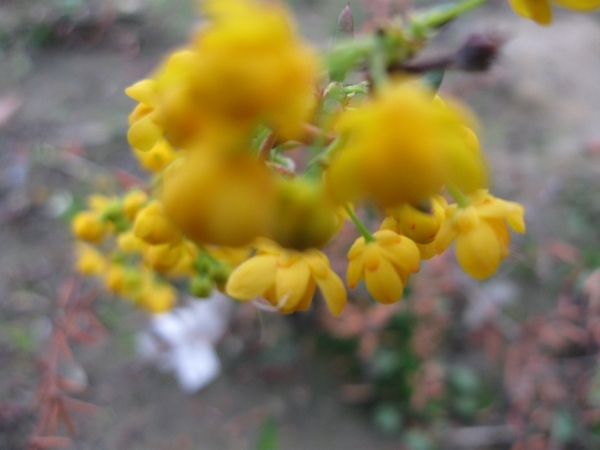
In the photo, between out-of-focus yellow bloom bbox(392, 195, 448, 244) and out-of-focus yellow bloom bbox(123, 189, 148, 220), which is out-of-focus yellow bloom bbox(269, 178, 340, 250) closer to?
out-of-focus yellow bloom bbox(392, 195, 448, 244)

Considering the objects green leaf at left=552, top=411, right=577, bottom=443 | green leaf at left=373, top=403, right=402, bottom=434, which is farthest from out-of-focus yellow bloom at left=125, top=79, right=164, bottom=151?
green leaf at left=552, top=411, right=577, bottom=443

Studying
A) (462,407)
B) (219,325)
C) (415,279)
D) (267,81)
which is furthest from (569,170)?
(267,81)

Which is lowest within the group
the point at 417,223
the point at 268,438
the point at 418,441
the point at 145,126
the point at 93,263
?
the point at 418,441

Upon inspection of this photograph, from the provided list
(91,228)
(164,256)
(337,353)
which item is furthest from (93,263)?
(337,353)

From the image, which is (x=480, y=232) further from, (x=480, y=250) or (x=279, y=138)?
(x=279, y=138)

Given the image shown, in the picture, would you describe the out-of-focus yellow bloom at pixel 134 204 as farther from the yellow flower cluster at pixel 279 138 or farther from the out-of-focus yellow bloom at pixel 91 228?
the yellow flower cluster at pixel 279 138

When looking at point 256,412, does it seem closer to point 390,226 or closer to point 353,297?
point 353,297
